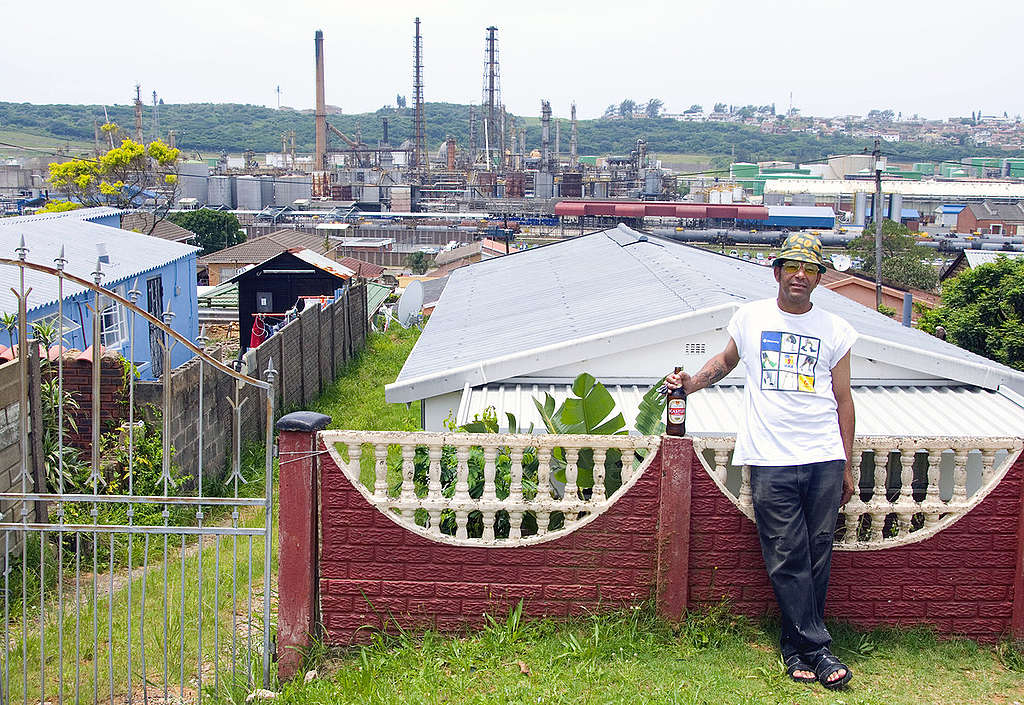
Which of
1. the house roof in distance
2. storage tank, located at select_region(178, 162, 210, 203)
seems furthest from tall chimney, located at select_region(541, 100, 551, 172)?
the house roof in distance

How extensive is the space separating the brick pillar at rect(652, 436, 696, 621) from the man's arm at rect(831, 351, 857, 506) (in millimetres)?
673

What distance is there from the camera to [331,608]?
4633 mm

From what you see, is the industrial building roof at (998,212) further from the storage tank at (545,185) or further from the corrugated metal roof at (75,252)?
the corrugated metal roof at (75,252)

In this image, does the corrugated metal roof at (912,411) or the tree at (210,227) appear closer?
the corrugated metal roof at (912,411)

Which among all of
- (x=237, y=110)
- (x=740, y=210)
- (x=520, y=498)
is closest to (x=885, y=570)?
(x=520, y=498)

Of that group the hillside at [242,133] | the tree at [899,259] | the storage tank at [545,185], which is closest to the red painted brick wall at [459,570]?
the tree at [899,259]

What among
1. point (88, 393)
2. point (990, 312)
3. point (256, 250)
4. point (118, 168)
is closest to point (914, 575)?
point (88, 393)

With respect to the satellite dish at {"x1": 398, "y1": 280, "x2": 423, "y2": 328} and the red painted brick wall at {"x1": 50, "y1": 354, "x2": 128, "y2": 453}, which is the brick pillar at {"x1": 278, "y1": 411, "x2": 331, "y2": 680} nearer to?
the red painted brick wall at {"x1": 50, "y1": 354, "x2": 128, "y2": 453}

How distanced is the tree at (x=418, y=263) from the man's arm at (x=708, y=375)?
50.3m

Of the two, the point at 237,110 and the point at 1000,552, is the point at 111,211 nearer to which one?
the point at 1000,552

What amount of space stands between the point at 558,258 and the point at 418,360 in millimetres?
7559

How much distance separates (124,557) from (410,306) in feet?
52.2

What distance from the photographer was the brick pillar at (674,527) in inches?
177

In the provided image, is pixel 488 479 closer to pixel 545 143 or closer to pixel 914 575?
pixel 914 575
